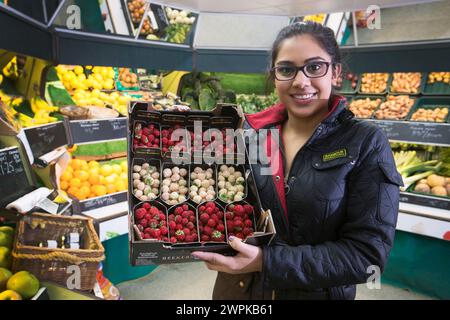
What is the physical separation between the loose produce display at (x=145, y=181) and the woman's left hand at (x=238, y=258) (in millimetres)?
313

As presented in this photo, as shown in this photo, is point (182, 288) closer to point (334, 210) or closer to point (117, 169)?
point (117, 169)

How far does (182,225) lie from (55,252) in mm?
1010

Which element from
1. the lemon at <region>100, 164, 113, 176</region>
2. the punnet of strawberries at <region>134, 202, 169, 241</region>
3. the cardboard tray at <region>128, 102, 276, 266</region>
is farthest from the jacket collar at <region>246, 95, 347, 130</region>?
the lemon at <region>100, 164, 113, 176</region>

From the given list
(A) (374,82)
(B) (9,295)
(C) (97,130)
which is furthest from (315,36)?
(A) (374,82)

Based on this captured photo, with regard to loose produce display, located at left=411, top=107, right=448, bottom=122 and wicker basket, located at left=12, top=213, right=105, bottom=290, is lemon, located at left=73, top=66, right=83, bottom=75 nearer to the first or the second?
wicker basket, located at left=12, top=213, right=105, bottom=290

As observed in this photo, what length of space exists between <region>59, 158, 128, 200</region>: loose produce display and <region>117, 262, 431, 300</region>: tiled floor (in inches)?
36.2

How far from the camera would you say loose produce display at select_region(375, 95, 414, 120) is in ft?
11.3

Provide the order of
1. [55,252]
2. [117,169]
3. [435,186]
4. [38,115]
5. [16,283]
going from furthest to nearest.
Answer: [435,186]
[117,169]
[38,115]
[55,252]
[16,283]

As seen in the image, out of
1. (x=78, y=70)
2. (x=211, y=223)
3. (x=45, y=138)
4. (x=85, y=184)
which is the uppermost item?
(x=78, y=70)

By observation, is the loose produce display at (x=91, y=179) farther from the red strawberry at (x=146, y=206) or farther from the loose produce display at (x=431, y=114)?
the loose produce display at (x=431, y=114)

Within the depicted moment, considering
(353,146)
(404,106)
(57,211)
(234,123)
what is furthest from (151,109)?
(404,106)

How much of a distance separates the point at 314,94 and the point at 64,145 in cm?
202

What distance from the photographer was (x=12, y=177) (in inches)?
73.5

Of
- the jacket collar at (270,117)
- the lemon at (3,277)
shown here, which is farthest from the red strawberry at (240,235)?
the lemon at (3,277)
